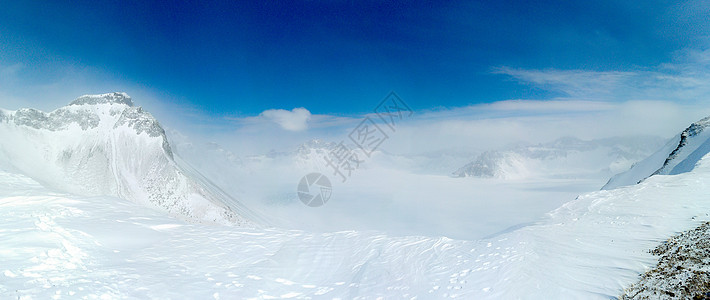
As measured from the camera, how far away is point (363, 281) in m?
13.8

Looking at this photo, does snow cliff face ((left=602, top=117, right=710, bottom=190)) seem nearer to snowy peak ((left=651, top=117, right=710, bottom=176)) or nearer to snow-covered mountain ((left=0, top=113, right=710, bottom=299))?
snowy peak ((left=651, top=117, right=710, bottom=176))

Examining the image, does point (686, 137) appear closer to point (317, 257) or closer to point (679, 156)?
point (679, 156)

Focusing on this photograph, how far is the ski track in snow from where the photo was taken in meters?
12.2

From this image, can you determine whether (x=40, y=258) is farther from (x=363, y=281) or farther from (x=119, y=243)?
(x=363, y=281)

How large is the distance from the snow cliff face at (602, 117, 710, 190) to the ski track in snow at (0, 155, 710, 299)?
38357 mm

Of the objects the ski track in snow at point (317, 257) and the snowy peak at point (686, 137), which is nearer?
the ski track in snow at point (317, 257)

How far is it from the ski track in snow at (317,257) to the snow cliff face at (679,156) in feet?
126

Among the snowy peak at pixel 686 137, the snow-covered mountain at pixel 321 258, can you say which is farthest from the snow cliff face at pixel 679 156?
the snow-covered mountain at pixel 321 258

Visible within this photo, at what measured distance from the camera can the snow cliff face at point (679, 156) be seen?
4962 cm

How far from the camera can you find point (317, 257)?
1731cm

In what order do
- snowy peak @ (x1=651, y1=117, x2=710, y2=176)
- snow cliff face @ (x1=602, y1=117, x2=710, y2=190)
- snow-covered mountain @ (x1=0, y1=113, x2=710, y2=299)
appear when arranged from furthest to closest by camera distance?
snowy peak @ (x1=651, y1=117, x2=710, y2=176), snow cliff face @ (x1=602, y1=117, x2=710, y2=190), snow-covered mountain @ (x1=0, y1=113, x2=710, y2=299)

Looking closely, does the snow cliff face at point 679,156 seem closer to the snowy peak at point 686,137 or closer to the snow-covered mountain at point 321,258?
the snowy peak at point 686,137

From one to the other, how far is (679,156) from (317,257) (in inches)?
3002

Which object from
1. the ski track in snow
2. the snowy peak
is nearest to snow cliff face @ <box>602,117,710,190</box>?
the snowy peak
